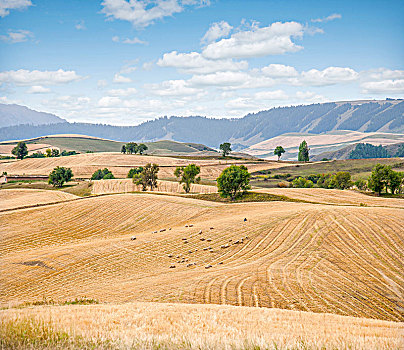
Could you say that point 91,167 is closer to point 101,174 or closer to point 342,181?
point 101,174

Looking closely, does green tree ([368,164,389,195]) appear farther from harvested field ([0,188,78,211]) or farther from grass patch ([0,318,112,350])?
grass patch ([0,318,112,350])

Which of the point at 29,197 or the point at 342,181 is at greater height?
the point at 342,181

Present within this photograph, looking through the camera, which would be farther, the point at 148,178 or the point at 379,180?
the point at 148,178

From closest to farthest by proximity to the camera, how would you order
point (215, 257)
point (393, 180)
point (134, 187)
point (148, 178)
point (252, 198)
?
point (215, 257)
point (252, 198)
point (393, 180)
point (148, 178)
point (134, 187)

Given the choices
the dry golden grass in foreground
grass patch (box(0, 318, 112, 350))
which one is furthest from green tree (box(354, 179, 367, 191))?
grass patch (box(0, 318, 112, 350))

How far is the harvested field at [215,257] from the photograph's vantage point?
93.7 ft

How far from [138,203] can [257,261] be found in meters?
39.5

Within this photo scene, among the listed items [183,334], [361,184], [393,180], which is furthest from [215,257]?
[361,184]

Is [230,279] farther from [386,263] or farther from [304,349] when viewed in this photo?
[304,349]

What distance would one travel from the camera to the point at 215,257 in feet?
140

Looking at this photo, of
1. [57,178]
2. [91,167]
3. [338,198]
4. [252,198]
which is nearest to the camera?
[252,198]

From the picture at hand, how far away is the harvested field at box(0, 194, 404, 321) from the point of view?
93.7ft

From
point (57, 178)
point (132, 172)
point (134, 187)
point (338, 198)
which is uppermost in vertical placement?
point (132, 172)

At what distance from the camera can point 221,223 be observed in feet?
183
